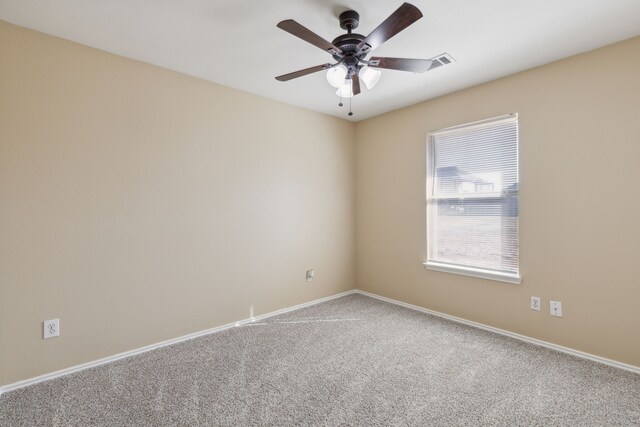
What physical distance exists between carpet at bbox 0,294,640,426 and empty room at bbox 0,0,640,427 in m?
0.02

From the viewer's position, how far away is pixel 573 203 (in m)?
2.61

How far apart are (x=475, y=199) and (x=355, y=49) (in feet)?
6.94

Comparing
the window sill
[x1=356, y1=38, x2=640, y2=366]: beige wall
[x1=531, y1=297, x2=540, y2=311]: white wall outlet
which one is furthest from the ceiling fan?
[x1=531, y1=297, x2=540, y2=311]: white wall outlet

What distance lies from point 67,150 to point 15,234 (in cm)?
68

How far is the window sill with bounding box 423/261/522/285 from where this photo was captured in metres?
2.96

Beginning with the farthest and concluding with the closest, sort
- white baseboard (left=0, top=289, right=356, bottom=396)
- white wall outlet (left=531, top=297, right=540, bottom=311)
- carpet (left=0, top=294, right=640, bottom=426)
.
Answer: white wall outlet (left=531, top=297, right=540, bottom=311) < white baseboard (left=0, top=289, right=356, bottom=396) < carpet (left=0, top=294, right=640, bottom=426)

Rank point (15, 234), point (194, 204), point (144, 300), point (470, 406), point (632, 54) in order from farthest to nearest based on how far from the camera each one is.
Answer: point (194, 204)
point (144, 300)
point (632, 54)
point (15, 234)
point (470, 406)

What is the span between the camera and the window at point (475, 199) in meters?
3.02

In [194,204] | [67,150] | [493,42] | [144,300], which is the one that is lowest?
[144,300]

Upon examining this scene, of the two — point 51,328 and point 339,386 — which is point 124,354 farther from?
point 339,386

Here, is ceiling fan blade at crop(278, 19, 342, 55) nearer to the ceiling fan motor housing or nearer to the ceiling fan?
the ceiling fan

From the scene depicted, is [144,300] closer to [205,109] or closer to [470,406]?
[205,109]

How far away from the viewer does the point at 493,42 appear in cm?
240

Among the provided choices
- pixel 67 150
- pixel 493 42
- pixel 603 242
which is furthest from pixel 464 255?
pixel 67 150
